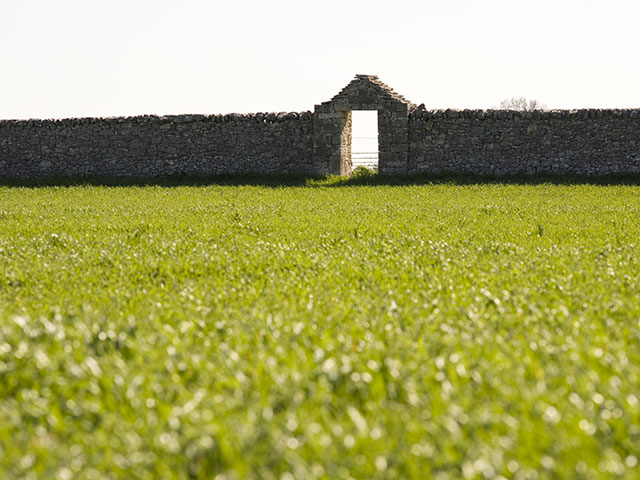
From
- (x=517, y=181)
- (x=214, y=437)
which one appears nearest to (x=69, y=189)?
(x=517, y=181)

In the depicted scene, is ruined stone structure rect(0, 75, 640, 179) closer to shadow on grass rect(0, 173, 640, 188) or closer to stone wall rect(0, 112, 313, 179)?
stone wall rect(0, 112, 313, 179)

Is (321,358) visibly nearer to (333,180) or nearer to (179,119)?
(333,180)

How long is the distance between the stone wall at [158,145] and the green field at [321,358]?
1460 cm

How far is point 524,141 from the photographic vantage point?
24.0 meters

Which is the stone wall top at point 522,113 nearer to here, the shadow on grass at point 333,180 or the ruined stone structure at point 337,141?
the ruined stone structure at point 337,141

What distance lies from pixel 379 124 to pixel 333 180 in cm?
251

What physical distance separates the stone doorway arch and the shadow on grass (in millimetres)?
723

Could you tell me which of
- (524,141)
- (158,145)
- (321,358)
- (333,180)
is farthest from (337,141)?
(321,358)

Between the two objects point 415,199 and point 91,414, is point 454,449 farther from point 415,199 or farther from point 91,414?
point 415,199

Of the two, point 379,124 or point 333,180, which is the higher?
→ point 379,124

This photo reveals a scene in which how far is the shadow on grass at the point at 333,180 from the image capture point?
22.9 metres

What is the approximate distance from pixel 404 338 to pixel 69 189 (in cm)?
2006

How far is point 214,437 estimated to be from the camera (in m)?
3.37

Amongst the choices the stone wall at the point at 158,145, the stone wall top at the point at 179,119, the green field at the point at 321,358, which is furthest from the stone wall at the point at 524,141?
the green field at the point at 321,358
